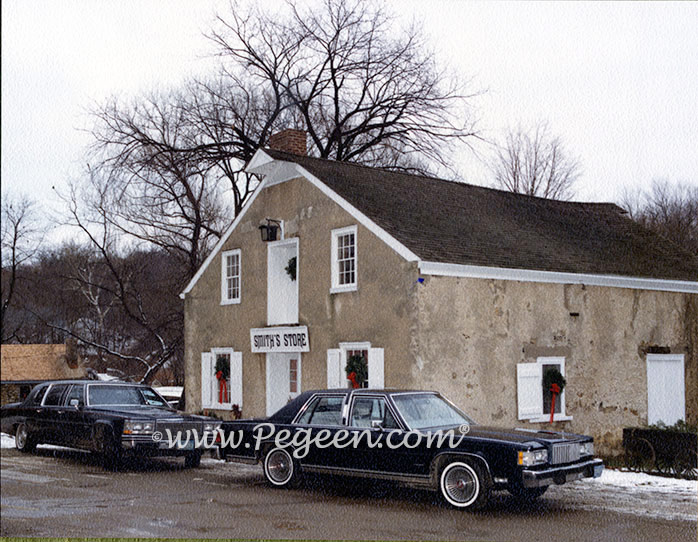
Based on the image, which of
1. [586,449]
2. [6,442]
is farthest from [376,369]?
[6,442]

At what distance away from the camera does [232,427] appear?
40.1ft

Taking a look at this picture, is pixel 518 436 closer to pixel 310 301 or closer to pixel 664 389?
pixel 310 301

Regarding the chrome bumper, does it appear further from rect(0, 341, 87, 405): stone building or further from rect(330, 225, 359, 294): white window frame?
rect(0, 341, 87, 405): stone building

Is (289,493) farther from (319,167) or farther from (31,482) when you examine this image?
(319,167)

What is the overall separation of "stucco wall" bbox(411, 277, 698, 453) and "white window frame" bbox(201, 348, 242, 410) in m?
6.13

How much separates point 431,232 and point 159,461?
6.81 metres

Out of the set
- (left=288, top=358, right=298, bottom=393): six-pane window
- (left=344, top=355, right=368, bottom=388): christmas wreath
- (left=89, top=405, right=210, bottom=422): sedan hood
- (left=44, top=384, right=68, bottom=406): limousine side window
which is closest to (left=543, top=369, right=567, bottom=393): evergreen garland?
(left=344, top=355, right=368, bottom=388): christmas wreath

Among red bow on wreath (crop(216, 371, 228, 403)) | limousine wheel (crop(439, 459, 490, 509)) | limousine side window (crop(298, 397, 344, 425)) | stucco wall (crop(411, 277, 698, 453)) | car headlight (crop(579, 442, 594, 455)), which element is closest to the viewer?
limousine wheel (crop(439, 459, 490, 509))

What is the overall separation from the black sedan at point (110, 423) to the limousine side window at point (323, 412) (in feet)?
6.68

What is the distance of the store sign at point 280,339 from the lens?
59.9 feet

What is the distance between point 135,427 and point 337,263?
5716 millimetres

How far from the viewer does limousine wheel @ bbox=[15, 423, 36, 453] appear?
1631 centimetres

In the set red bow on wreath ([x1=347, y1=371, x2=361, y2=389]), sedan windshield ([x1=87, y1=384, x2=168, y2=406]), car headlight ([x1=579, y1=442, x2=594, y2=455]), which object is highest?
red bow on wreath ([x1=347, y1=371, x2=361, y2=389])

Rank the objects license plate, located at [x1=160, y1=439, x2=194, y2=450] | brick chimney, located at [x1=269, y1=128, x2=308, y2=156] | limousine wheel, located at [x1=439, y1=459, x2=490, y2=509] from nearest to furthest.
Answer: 1. limousine wheel, located at [x1=439, y1=459, x2=490, y2=509]
2. license plate, located at [x1=160, y1=439, x2=194, y2=450]
3. brick chimney, located at [x1=269, y1=128, x2=308, y2=156]
